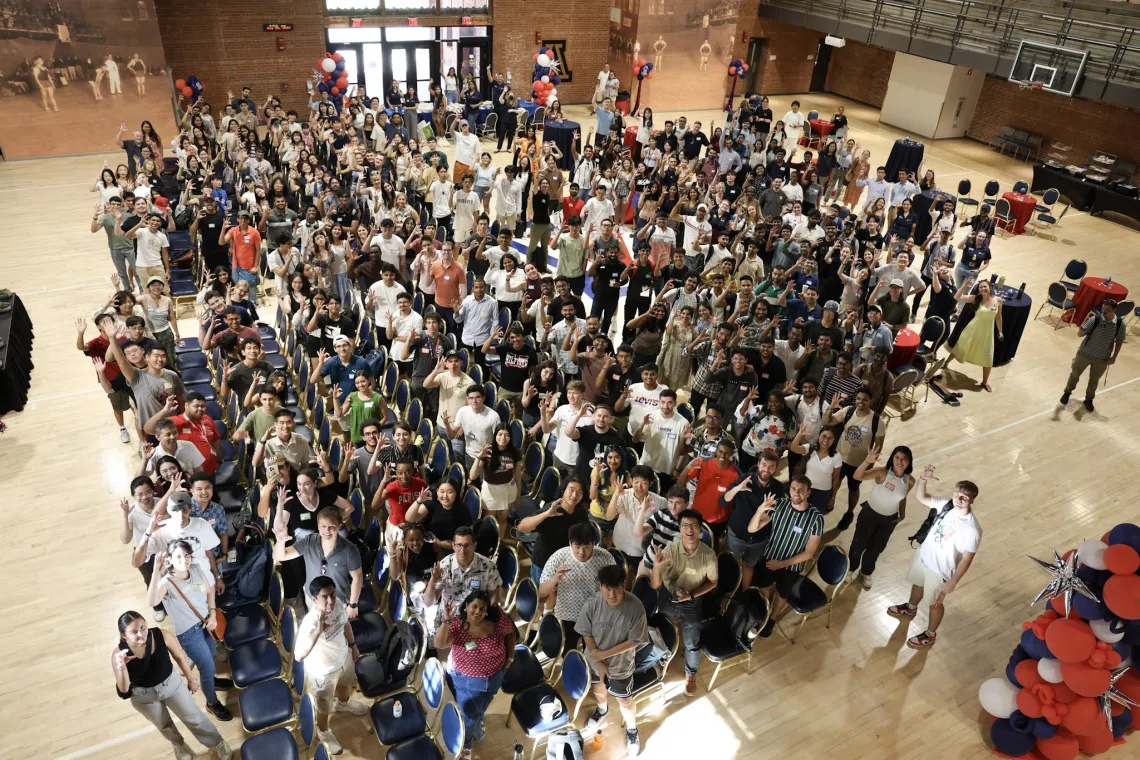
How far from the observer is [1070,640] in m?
5.45

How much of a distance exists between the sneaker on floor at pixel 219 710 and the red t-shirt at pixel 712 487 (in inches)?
152

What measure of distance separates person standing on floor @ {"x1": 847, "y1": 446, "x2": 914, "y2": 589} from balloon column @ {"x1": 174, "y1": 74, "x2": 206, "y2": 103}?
63.3 feet

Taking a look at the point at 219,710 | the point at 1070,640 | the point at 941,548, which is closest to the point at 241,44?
the point at 219,710

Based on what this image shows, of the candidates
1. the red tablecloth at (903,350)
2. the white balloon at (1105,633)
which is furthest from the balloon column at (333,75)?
the white balloon at (1105,633)

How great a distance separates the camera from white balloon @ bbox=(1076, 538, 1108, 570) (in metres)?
5.47

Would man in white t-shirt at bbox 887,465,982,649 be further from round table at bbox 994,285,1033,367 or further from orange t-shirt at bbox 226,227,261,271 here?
orange t-shirt at bbox 226,227,261,271

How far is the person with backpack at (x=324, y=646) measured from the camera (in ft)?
16.0

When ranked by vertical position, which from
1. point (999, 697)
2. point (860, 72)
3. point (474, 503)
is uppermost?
point (860, 72)

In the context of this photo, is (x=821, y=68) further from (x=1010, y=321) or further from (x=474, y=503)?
(x=474, y=503)

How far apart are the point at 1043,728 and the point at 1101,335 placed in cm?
575

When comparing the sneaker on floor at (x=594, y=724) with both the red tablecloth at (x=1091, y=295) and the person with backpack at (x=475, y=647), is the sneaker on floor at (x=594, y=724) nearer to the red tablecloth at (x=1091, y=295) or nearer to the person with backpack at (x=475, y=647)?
the person with backpack at (x=475, y=647)

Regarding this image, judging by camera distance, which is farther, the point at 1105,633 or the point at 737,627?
the point at 737,627

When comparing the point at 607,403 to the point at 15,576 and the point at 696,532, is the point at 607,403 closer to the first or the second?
the point at 696,532

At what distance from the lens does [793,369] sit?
8.27 metres
